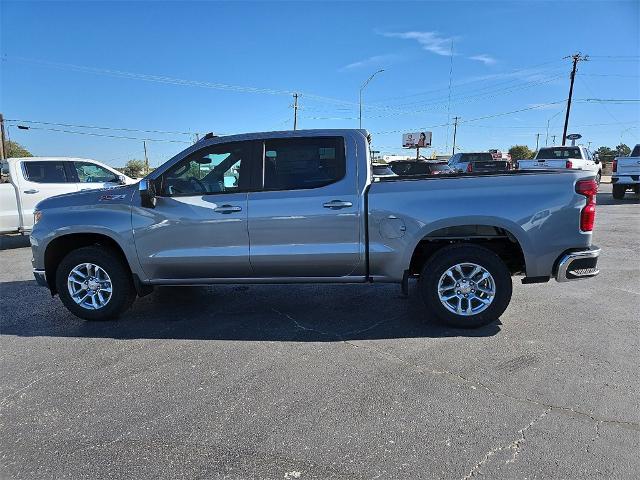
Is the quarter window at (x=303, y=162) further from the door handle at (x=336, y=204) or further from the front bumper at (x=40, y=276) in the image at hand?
the front bumper at (x=40, y=276)

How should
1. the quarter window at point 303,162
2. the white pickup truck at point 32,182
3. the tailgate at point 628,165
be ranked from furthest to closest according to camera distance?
the tailgate at point 628,165 < the white pickup truck at point 32,182 < the quarter window at point 303,162

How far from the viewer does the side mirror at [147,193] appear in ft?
15.3

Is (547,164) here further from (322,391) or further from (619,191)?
(322,391)

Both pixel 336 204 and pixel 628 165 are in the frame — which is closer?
pixel 336 204

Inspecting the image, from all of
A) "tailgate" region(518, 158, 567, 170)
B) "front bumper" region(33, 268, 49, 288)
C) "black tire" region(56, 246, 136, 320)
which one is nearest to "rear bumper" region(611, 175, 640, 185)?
"tailgate" region(518, 158, 567, 170)

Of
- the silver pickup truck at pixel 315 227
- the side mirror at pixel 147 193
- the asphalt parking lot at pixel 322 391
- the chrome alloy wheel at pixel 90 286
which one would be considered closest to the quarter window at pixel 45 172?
the asphalt parking lot at pixel 322 391

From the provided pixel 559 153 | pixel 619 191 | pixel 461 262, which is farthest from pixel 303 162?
pixel 559 153

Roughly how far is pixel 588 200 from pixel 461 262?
1.26m

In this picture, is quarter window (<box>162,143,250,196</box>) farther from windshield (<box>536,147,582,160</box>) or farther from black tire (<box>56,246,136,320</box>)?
windshield (<box>536,147,582,160</box>)

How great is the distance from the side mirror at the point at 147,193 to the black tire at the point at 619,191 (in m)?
17.1

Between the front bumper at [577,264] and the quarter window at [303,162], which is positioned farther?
the quarter window at [303,162]

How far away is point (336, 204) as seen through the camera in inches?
176

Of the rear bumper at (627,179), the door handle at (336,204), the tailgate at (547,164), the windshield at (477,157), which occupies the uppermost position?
the windshield at (477,157)

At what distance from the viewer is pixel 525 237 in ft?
14.1
